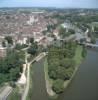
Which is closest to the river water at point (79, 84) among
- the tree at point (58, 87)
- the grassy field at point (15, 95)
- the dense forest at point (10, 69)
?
the tree at point (58, 87)

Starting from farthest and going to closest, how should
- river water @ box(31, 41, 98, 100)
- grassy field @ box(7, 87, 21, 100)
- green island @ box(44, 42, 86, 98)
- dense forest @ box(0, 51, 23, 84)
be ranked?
dense forest @ box(0, 51, 23, 84) < green island @ box(44, 42, 86, 98) < river water @ box(31, 41, 98, 100) < grassy field @ box(7, 87, 21, 100)

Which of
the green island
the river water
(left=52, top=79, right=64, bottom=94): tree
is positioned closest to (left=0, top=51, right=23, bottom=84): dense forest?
the river water

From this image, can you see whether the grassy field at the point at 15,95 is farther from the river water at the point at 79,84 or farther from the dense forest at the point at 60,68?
the dense forest at the point at 60,68

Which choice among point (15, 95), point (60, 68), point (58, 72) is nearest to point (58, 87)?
point (58, 72)

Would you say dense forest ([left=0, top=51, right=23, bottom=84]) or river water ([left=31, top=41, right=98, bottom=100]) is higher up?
dense forest ([left=0, top=51, right=23, bottom=84])

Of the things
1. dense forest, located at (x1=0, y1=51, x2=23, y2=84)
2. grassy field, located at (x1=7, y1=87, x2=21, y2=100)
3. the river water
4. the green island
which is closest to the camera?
grassy field, located at (x1=7, y1=87, x2=21, y2=100)

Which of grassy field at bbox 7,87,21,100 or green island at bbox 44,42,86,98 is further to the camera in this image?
green island at bbox 44,42,86,98

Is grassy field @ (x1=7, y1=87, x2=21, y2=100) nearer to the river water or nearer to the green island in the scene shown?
the river water

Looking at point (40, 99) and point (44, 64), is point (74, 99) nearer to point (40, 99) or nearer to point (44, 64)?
point (40, 99)

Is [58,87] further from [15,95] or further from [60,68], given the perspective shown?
[60,68]
